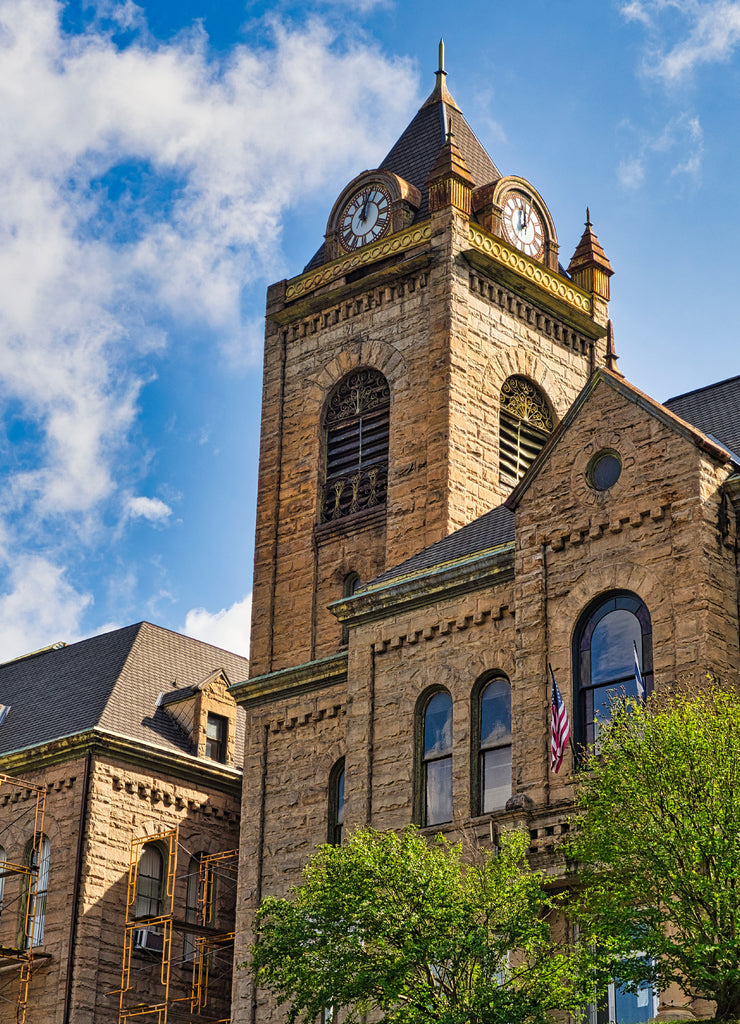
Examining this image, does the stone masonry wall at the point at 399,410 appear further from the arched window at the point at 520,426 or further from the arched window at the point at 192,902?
the arched window at the point at 192,902

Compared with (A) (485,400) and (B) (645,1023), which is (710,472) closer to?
(B) (645,1023)

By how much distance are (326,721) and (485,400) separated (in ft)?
30.6

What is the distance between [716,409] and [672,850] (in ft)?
45.2

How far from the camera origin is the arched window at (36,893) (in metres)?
43.8

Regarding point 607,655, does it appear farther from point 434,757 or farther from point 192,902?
point 192,902

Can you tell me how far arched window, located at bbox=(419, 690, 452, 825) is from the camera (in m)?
32.8

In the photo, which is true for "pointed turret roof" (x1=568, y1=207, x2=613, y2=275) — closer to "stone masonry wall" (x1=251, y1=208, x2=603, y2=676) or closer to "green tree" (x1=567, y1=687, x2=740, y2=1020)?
Result: "stone masonry wall" (x1=251, y1=208, x2=603, y2=676)

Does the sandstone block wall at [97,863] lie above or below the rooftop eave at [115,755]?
below


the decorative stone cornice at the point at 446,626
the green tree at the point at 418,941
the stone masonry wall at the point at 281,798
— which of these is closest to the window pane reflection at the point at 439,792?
the decorative stone cornice at the point at 446,626

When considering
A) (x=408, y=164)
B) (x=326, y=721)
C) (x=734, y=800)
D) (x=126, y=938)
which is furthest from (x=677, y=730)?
(x=408, y=164)

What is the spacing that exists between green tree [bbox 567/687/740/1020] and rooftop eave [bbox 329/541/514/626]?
862 cm

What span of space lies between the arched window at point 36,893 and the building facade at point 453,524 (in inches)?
299

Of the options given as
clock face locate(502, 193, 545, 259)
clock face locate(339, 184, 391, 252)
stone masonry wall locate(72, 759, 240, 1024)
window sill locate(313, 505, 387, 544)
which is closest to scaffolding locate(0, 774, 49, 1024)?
stone masonry wall locate(72, 759, 240, 1024)

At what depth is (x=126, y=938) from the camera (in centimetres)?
4325
